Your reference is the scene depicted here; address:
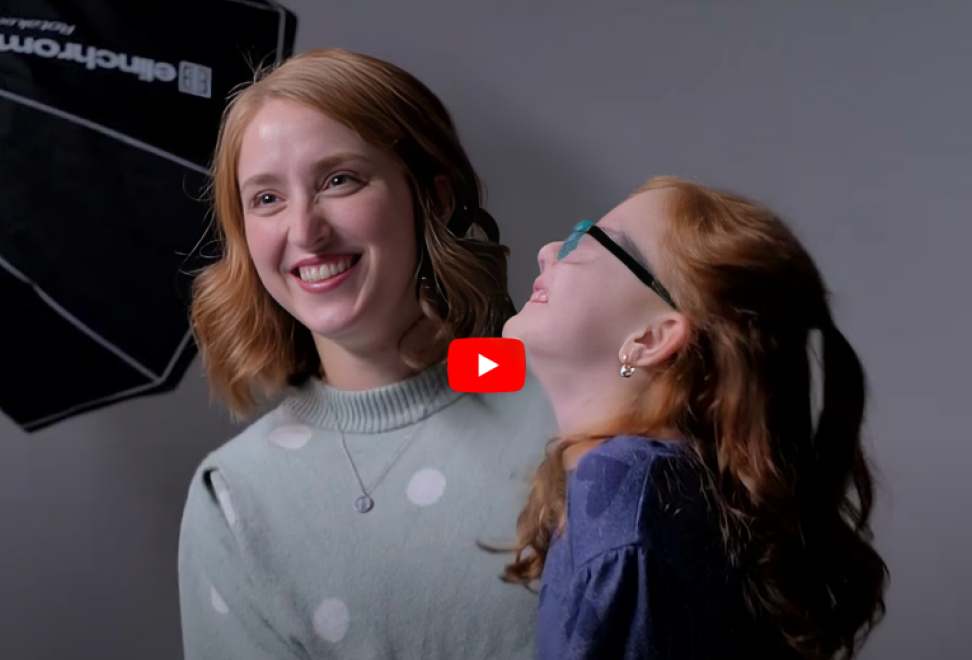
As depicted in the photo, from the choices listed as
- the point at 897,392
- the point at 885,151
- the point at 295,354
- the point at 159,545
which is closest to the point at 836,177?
the point at 885,151

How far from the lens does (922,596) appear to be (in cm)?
92

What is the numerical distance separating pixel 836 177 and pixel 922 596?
15.7 inches

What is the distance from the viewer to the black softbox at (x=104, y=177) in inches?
40.6

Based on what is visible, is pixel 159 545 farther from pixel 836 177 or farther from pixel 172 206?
pixel 836 177

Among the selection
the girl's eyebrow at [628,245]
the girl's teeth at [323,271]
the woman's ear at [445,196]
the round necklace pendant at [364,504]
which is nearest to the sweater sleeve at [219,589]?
the round necklace pendant at [364,504]

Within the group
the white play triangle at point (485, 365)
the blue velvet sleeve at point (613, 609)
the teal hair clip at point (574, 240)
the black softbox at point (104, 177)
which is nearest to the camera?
the blue velvet sleeve at point (613, 609)

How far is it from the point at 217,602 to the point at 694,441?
1.55 feet

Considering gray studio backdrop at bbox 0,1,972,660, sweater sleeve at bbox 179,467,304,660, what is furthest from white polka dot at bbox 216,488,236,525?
gray studio backdrop at bbox 0,1,972,660

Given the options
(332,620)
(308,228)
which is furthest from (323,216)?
(332,620)

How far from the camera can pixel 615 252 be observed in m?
0.70

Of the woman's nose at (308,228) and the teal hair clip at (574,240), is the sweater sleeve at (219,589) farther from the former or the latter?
the teal hair clip at (574,240)

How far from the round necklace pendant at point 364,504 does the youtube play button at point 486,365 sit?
125 mm

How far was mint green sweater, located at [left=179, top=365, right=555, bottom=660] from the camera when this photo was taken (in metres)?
0.83

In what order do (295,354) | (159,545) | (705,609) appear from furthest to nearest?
(159,545) → (295,354) → (705,609)
